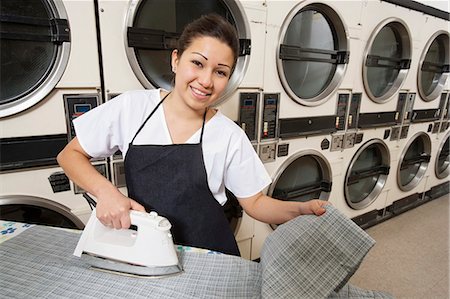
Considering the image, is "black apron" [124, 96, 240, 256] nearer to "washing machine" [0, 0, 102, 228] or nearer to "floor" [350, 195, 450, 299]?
"washing machine" [0, 0, 102, 228]

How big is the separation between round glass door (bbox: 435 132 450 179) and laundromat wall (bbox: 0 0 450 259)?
0.04 m

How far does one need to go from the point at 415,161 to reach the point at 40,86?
11.4ft

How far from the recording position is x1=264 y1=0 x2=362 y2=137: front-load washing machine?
158cm

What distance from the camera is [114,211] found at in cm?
70

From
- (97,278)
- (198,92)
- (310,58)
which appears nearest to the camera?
(97,278)

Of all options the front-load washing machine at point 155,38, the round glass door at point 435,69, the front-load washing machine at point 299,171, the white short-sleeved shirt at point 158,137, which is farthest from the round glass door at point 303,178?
the round glass door at point 435,69

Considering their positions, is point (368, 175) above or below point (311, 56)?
below

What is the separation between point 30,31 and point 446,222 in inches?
148

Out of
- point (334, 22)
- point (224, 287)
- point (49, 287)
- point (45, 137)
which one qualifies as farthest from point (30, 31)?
point (334, 22)

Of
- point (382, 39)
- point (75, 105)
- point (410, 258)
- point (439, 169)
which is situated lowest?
point (410, 258)

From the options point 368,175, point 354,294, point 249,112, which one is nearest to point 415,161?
point 368,175

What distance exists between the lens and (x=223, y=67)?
86cm

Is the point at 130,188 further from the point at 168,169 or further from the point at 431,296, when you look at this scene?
the point at 431,296

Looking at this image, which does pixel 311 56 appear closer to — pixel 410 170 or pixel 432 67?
pixel 432 67
